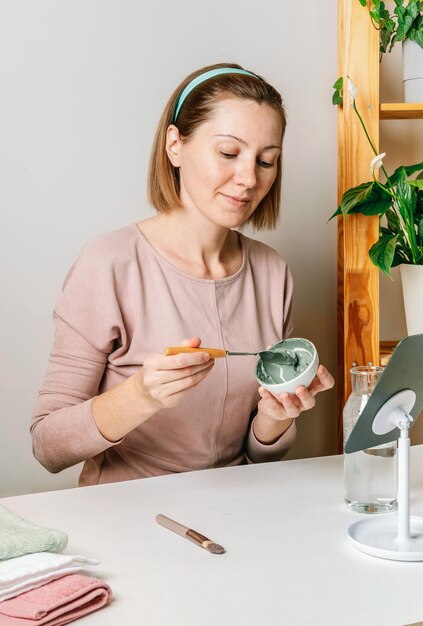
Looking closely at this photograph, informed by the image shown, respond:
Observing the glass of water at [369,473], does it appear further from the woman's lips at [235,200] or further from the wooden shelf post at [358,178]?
the wooden shelf post at [358,178]

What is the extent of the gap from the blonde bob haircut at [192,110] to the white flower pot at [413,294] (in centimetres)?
38

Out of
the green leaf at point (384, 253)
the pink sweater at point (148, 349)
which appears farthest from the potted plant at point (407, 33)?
the pink sweater at point (148, 349)

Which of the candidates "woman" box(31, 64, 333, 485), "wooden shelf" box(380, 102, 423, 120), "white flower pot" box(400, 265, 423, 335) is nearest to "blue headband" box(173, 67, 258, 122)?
"woman" box(31, 64, 333, 485)

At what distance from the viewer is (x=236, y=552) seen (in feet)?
3.34

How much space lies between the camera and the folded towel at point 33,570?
840 mm

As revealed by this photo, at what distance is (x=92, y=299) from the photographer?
158cm

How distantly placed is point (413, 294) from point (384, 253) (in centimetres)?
14

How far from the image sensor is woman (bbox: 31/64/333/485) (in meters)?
1.57

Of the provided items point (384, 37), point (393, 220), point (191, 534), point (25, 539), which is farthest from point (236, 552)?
point (384, 37)

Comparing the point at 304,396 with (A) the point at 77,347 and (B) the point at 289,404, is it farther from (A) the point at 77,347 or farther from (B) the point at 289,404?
(A) the point at 77,347

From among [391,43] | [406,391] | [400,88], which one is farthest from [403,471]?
[400,88]

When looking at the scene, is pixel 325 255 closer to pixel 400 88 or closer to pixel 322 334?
pixel 322 334

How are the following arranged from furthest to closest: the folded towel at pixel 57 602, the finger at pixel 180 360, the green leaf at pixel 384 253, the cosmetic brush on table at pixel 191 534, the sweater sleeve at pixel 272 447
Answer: the green leaf at pixel 384 253 < the sweater sleeve at pixel 272 447 < the finger at pixel 180 360 < the cosmetic brush on table at pixel 191 534 < the folded towel at pixel 57 602

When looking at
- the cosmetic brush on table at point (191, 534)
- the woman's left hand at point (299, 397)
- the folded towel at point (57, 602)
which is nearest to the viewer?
the folded towel at point (57, 602)
